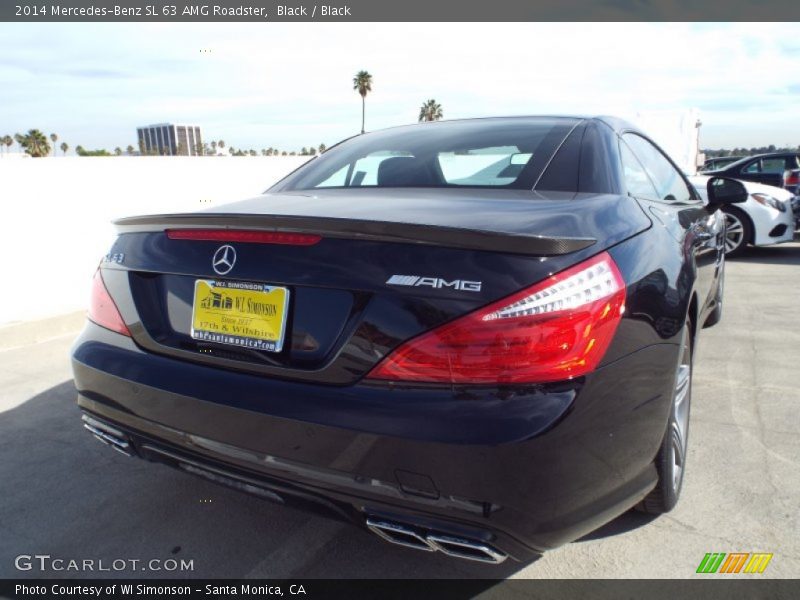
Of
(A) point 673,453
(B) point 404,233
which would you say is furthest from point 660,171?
(B) point 404,233

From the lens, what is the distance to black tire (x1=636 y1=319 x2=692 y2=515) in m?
2.08

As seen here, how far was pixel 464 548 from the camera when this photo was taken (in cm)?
157

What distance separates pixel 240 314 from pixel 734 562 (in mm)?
1852

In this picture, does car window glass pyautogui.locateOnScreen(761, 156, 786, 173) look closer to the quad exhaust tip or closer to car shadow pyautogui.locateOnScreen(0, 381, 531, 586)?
car shadow pyautogui.locateOnScreen(0, 381, 531, 586)

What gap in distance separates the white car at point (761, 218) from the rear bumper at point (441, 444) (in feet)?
26.0

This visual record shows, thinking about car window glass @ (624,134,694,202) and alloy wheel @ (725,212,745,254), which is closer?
car window glass @ (624,134,694,202)

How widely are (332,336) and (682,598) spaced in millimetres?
1400

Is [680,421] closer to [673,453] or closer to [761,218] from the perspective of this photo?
[673,453]

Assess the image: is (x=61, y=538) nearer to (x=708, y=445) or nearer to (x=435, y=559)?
(x=435, y=559)

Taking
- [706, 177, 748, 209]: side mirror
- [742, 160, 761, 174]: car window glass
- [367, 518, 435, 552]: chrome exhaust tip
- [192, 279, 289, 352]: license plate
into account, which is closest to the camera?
[367, 518, 435, 552]: chrome exhaust tip

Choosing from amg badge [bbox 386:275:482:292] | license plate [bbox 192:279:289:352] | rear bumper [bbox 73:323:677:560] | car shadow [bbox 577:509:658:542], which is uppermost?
amg badge [bbox 386:275:482:292]

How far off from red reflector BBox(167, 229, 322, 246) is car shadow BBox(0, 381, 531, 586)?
840 mm

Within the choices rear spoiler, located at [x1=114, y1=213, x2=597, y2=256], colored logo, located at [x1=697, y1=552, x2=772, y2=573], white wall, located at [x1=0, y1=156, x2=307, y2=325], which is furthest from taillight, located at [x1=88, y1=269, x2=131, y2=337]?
white wall, located at [x1=0, y1=156, x2=307, y2=325]

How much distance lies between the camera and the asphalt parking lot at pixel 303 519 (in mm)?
2133
